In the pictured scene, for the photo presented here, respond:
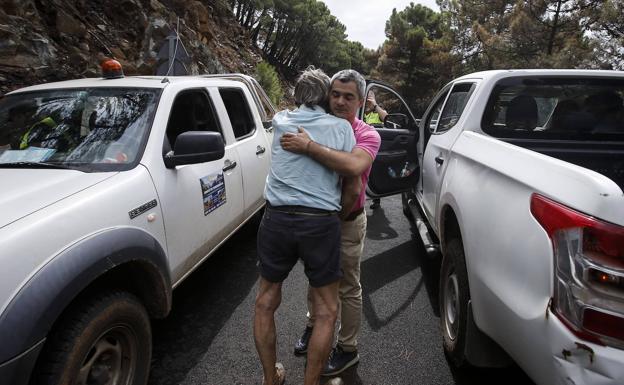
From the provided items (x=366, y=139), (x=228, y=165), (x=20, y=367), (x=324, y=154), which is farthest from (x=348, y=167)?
(x=228, y=165)

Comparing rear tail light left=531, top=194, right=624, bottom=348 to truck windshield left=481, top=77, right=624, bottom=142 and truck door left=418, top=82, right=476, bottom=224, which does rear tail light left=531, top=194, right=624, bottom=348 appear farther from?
Result: truck windshield left=481, top=77, right=624, bottom=142

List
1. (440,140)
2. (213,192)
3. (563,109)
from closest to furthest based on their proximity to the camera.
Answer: (213,192), (563,109), (440,140)

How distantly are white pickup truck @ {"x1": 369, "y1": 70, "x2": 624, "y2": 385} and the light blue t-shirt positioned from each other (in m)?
0.79

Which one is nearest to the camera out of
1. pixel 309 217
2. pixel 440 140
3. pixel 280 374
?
pixel 309 217

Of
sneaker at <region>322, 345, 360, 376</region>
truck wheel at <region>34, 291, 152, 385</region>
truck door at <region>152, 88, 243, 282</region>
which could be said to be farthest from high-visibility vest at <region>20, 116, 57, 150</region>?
sneaker at <region>322, 345, 360, 376</region>

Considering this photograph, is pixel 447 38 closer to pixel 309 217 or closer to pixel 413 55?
pixel 413 55

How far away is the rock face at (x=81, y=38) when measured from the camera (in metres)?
7.57

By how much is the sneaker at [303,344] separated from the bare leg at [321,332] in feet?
1.95

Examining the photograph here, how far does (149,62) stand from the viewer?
1064 centimetres

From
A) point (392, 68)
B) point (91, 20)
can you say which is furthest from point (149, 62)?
point (392, 68)

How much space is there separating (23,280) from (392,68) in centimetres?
3424

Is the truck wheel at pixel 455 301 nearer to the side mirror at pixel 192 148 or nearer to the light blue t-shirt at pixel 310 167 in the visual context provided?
the light blue t-shirt at pixel 310 167

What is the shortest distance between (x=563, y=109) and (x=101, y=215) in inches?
138

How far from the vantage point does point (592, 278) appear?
1.36 m
